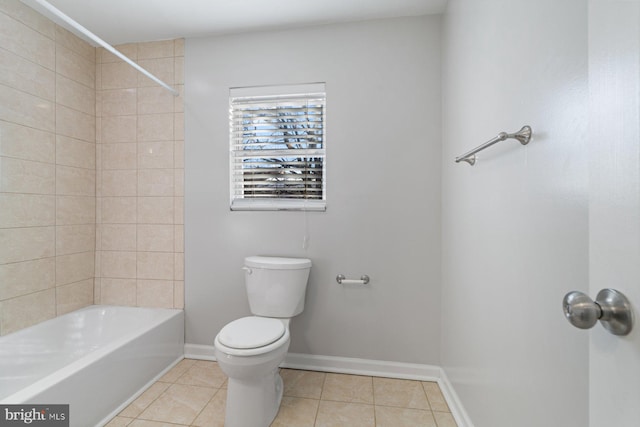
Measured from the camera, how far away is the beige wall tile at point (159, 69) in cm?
217

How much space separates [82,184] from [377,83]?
221cm

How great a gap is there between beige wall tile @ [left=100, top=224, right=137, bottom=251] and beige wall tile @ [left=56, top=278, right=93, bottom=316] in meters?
0.30

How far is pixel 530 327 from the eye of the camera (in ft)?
2.96

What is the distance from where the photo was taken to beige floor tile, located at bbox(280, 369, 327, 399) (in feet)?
5.74

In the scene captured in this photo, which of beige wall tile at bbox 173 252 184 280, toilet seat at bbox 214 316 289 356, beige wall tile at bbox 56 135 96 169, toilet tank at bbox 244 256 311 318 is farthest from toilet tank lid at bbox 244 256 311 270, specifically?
beige wall tile at bbox 56 135 96 169

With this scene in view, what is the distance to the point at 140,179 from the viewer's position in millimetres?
2215

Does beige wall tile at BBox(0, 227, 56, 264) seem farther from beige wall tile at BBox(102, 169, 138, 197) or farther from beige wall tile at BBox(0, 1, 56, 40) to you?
beige wall tile at BBox(0, 1, 56, 40)

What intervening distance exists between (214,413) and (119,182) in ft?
5.72

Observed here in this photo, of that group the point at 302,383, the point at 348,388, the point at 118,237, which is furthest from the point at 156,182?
the point at 348,388

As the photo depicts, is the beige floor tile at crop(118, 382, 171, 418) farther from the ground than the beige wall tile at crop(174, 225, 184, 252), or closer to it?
closer to it

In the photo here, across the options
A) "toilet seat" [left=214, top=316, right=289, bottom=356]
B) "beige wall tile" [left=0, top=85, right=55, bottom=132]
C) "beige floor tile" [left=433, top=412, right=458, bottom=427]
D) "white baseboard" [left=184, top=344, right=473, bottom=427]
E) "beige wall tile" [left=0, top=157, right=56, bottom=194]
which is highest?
"beige wall tile" [left=0, top=85, right=55, bottom=132]

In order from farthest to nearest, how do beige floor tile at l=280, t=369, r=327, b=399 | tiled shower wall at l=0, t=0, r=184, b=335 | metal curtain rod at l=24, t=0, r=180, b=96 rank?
tiled shower wall at l=0, t=0, r=184, b=335
beige floor tile at l=280, t=369, r=327, b=399
metal curtain rod at l=24, t=0, r=180, b=96

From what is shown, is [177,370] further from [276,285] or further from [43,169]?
[43,169]

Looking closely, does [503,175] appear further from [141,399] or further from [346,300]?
[141,399]
